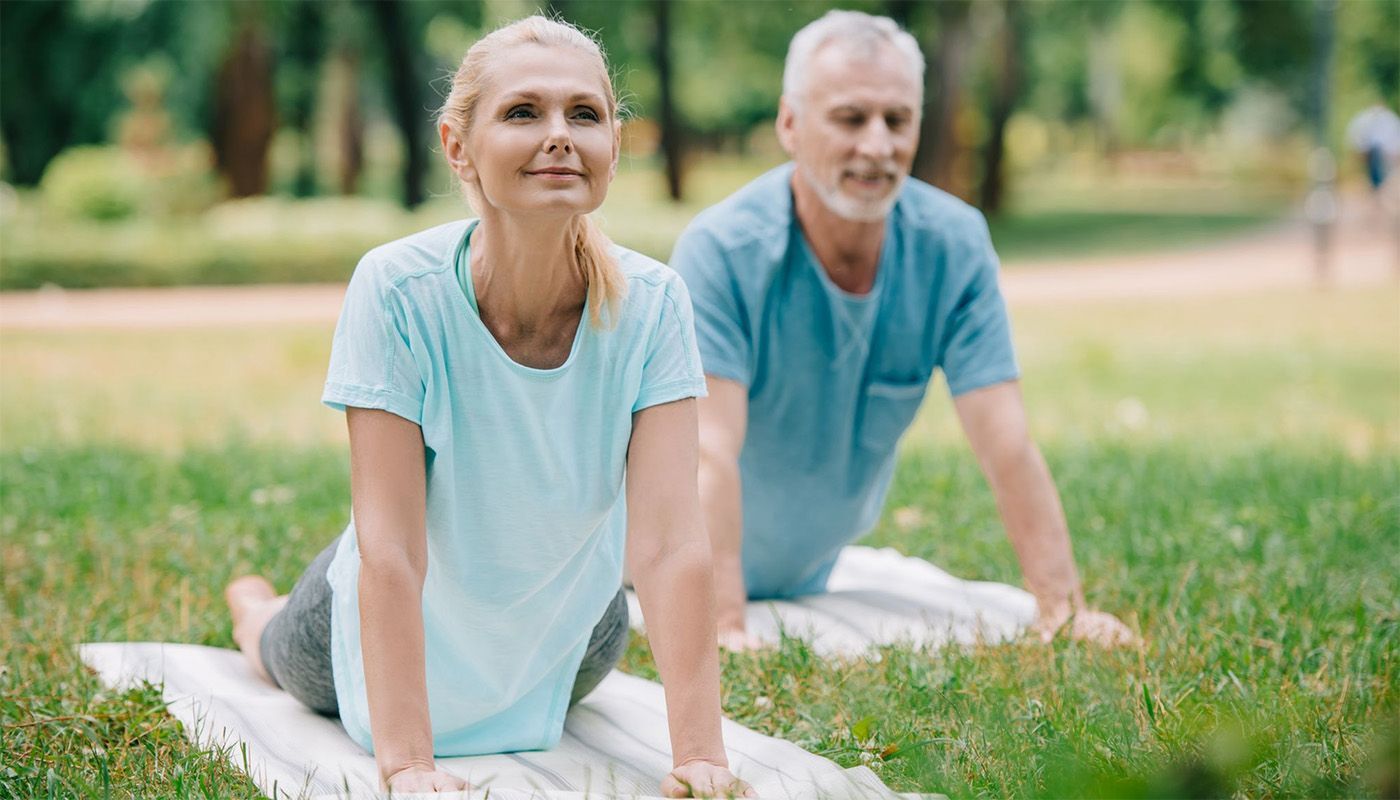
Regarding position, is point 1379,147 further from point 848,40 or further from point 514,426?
point 514,426

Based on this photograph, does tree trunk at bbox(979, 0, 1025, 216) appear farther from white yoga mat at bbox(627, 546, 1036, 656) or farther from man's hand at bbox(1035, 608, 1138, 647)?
man's hand at bbox(1035, 608, 1138, 647)

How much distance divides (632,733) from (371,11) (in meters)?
21.7

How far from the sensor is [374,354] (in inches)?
107

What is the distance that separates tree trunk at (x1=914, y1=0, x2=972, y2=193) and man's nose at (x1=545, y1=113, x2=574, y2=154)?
67.8ft

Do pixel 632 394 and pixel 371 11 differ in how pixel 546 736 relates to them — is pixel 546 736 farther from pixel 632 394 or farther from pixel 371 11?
pixel 371 11

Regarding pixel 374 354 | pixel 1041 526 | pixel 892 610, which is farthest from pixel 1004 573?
pixel 374 354

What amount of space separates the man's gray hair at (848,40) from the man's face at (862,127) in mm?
26

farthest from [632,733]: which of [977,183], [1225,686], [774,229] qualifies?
[977,183]

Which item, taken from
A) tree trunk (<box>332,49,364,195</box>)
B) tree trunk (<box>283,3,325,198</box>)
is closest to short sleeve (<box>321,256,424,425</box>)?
tree trunk (<box>283,3,325,198</box>)

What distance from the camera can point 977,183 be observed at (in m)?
30.9

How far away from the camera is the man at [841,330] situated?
4.24 metres

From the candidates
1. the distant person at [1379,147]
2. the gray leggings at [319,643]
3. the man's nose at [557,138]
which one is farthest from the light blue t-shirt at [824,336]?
the distant person at [1379,147]

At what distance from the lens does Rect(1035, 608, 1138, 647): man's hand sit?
3.83 metres

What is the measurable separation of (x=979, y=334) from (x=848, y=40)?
35.3 inches
